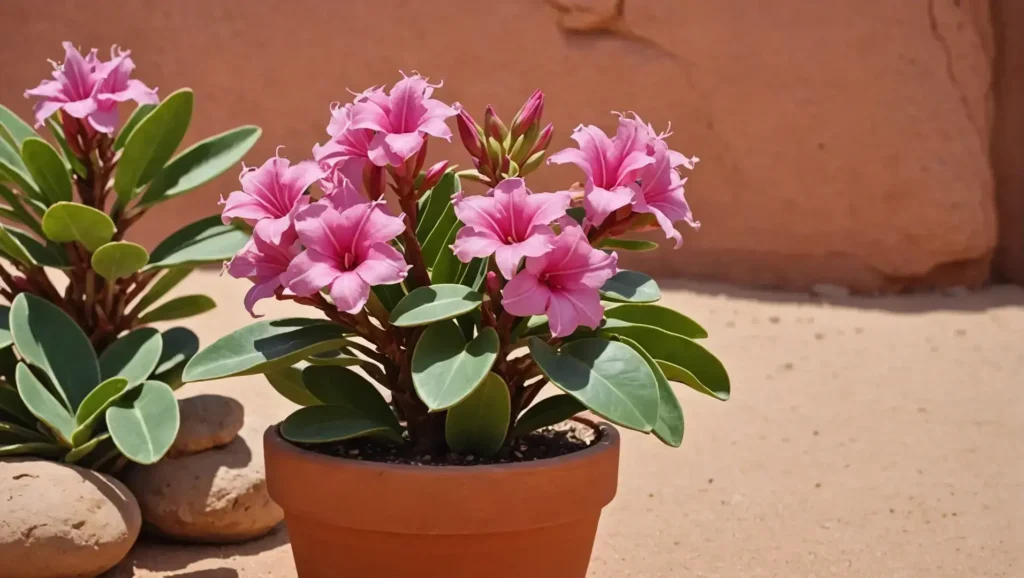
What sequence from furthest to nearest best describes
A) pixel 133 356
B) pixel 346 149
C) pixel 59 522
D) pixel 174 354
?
pixel 174 354
pixel 133 356
pixel 59 522
pixel 346 149

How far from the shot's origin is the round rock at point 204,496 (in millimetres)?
2125

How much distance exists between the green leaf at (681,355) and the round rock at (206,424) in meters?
1.04

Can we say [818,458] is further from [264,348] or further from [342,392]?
[264,348]

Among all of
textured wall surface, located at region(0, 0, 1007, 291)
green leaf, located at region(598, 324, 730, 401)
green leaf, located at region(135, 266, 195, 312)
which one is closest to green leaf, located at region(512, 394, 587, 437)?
green leaf, located at region(598, 324, 730, 401)

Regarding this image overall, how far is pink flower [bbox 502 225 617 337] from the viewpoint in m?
1.32

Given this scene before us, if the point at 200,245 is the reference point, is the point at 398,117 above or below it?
above

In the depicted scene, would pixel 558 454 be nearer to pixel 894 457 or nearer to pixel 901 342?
pixel 894 457

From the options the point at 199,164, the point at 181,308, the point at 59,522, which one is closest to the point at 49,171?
the point at 199,164

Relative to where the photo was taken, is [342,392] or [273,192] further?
[342,392]

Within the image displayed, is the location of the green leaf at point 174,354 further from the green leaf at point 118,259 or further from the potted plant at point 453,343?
the potted plant at point 453,343

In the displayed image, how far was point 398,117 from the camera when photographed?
1442 mm

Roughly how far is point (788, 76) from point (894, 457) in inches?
87.6

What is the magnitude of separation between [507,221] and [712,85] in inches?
139

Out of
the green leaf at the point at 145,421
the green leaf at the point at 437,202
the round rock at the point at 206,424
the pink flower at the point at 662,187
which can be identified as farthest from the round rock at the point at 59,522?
the pink flower at the point at 662,187
